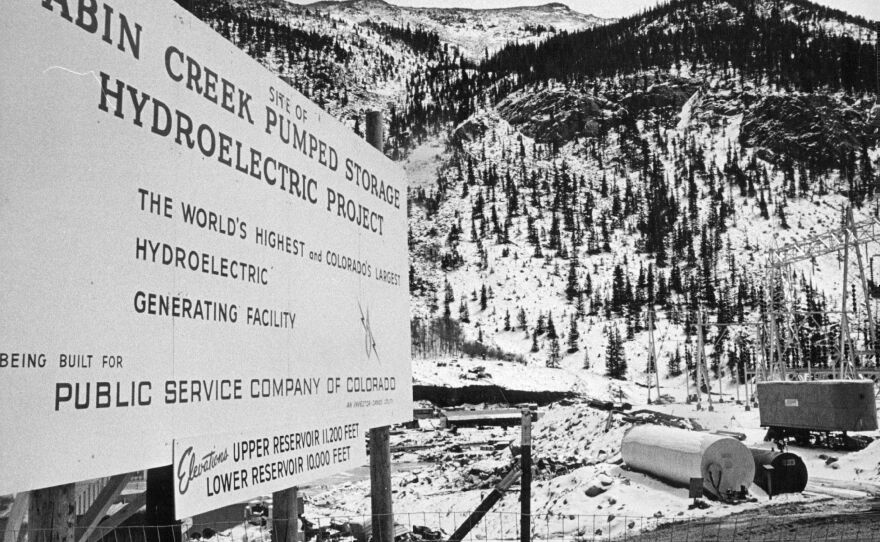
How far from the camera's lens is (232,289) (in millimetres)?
4047

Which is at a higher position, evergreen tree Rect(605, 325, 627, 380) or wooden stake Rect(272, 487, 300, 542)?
wooden stake Rect(272, 487, 300, 542)

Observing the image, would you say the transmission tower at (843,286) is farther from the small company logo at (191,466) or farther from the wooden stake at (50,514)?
the wooden stake at (50,514)

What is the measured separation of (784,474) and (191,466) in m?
16.7

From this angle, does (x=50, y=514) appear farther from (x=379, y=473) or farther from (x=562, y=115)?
(x=562, y=115)

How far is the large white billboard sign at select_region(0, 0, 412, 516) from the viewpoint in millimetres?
2893

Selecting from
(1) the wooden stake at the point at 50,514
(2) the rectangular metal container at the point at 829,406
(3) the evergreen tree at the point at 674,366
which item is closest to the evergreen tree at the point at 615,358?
(3) the evergreen tree at the point at 674,366

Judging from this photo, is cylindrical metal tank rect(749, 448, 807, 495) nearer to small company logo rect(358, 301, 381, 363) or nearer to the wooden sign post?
the wooden sign post

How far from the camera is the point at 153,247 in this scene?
3.50 metres

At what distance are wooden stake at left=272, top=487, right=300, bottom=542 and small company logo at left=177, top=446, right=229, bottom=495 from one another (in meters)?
1.12

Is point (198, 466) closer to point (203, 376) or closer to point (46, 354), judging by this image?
point (203, 376)

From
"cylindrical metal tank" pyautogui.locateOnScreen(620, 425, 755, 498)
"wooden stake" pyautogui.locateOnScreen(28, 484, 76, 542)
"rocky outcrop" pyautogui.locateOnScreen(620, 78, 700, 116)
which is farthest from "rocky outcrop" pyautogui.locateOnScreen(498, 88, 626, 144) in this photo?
"wooden stake" pyautogui.locateOnScreen(28, 484, 76, 542)

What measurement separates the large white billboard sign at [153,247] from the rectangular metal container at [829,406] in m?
24.5

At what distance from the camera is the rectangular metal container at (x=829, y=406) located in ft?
82.4

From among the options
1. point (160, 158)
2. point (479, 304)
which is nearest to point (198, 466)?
point (160, 158)
